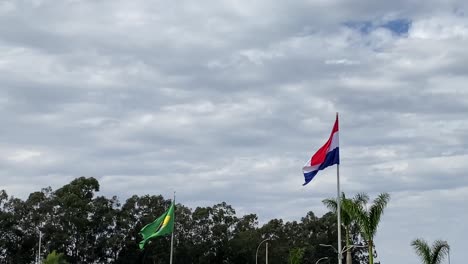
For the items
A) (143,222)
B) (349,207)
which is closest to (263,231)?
(143,222)

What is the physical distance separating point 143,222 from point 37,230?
1397 centimetres

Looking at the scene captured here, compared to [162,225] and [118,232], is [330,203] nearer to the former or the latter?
[162,225]

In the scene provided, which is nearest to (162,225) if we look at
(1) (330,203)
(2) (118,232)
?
(1) (330,203)

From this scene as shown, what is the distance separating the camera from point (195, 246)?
10338cm

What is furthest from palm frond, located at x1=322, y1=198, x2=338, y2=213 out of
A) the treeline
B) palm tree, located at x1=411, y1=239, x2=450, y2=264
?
the treeline

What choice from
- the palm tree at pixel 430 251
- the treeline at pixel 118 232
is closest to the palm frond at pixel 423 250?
the palm tree at pixel 430 251

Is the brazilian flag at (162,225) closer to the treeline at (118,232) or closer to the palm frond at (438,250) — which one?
the palm frond at (438,250)

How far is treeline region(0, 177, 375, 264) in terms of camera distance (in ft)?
309

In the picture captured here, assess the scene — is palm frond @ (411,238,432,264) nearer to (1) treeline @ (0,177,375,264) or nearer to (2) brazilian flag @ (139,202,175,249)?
(2) brazilian flag @ (139,202,175,249)

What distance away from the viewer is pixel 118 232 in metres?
98.9

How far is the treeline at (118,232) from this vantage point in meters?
94.1

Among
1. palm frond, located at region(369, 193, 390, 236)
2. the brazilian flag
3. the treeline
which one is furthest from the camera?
the treeline

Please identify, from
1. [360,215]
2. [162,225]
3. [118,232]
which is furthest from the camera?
[118,232]

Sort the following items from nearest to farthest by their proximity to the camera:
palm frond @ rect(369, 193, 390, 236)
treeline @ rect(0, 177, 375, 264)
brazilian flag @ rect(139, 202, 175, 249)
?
palm frond @ rect(369, 193, 390, 236) < brazilian flag @ rect(139, 202, 175, 249) < treeline @ rect(0, 177, 375, 264)
